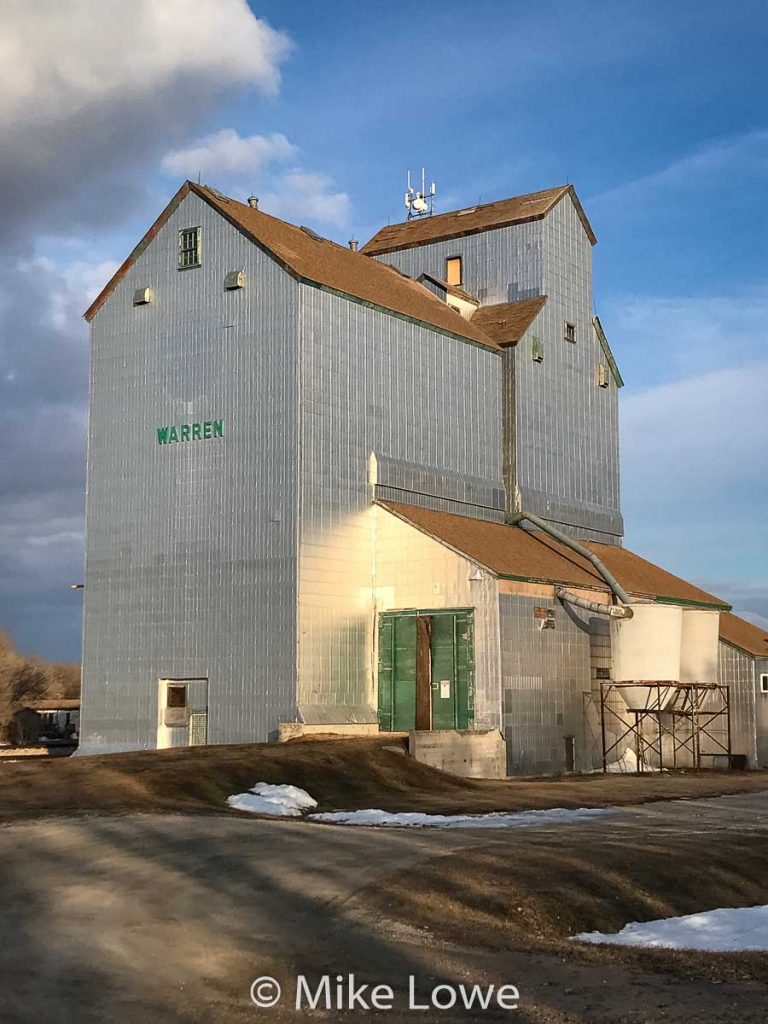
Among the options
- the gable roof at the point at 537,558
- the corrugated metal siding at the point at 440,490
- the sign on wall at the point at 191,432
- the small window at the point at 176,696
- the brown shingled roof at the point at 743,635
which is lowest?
the small window at the point at 176,696

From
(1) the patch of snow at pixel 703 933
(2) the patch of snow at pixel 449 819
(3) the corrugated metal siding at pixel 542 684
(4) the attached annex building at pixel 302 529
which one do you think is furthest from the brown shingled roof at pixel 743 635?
(1) the patch of snow at pixel 703 933

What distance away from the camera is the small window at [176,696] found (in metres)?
44.2

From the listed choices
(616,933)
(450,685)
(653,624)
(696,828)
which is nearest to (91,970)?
(616,933)

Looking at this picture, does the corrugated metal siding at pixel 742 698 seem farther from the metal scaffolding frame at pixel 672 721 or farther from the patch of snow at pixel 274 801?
the patch of snow at pixel 274 801

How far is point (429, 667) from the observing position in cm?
4391

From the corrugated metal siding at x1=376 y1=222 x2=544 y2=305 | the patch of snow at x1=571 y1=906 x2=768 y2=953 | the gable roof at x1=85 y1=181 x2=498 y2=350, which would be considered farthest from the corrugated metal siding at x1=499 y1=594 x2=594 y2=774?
the patch of snow at x1=571 y1=906 x2=768 y2=953

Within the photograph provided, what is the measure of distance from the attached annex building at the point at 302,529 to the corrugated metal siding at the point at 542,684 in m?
0.10

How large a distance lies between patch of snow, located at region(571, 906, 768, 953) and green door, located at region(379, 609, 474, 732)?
26555mm

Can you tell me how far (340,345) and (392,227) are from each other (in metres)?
21.4

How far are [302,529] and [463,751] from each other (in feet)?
29.6

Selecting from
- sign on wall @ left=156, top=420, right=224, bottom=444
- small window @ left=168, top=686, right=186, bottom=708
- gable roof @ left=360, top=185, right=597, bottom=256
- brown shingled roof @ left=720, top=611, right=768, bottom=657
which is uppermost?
gable roof @ left=360, top=185, right=597, bottom=256

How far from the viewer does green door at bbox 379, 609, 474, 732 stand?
43.2m

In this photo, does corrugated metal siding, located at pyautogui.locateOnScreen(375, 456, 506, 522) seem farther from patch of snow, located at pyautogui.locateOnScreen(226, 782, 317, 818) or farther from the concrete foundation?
patch of snow, located at pyautogui.locateOnScreen(226, 782, 317, 818)

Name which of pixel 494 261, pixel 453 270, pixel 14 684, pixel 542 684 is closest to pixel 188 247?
pixel 453 270
